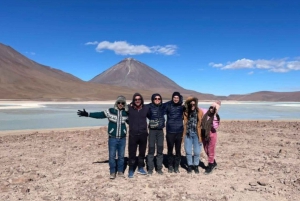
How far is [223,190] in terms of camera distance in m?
4.68

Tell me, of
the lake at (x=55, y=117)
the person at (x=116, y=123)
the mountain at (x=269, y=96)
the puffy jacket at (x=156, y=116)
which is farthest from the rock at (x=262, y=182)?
the mountain at (x=269, y=96)

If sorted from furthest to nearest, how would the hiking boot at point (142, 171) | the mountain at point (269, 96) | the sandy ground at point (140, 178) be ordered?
the mountain at point (269, 96)
the hiking boot at point (142, 171)
the sandy ground at point (140, 178)

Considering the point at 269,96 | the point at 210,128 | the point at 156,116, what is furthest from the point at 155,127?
the point at 269,96

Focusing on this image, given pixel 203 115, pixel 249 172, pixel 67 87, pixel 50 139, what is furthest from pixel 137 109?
pixel 67 87

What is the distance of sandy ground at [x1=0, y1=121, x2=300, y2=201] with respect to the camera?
14.7 ft

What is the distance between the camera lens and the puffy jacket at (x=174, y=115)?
17.6ft

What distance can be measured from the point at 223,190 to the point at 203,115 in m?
1.45

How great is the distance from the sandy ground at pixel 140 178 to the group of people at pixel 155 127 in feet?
0.99

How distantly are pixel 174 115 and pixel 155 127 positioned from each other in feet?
1.32

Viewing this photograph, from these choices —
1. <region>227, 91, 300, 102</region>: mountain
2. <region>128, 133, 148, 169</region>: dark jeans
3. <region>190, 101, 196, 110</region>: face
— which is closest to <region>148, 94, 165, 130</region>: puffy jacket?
<region>128, 133, 148, 169</region>: dark jeans

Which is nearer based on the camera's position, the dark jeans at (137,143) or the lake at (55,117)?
the dark jeans at (137,143)

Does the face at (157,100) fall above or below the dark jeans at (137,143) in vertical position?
above

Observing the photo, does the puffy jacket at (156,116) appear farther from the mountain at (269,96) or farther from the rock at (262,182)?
the mountain at (269,96)

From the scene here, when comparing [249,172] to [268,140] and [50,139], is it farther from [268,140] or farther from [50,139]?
[50,139]
